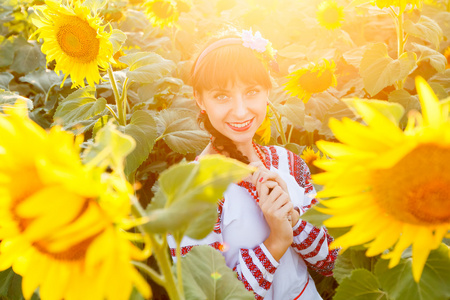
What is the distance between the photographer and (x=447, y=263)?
50cm

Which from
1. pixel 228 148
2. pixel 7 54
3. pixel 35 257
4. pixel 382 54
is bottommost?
pixel 7 54

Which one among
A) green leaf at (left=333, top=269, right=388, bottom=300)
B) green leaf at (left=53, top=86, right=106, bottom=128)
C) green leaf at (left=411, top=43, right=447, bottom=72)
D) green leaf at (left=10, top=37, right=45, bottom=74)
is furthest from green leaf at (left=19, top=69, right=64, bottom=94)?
green leaf at (left=333, top=269, right=388, bottom=300)

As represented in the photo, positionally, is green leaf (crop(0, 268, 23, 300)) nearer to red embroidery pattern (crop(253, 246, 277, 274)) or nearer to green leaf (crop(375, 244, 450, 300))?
red embroidery pattern (crop(253, 246, 277, 274))

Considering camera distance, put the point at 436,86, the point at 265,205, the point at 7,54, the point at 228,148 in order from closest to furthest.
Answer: the point at 265,205 → the point at 228,148 → the point at 436,86 → the point at 7,54

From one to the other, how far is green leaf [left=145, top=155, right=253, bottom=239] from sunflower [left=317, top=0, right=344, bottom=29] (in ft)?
6.87

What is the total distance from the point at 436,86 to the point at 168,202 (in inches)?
56.7

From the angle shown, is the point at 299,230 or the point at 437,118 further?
the point at 299,230

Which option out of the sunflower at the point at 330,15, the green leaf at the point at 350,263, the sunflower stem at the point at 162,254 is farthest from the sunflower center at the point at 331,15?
the sunflower stem at the point at 162,254

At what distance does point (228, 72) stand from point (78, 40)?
1.49 feet

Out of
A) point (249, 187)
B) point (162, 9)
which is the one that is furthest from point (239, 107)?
point (162, 9)

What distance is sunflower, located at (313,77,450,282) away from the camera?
37 centimetres

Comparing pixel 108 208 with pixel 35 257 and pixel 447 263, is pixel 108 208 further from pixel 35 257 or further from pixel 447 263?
pixel 447 263

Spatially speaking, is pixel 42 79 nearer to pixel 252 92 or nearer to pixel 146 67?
pixel 146 67

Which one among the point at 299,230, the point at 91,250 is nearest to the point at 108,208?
the point at 91,250
